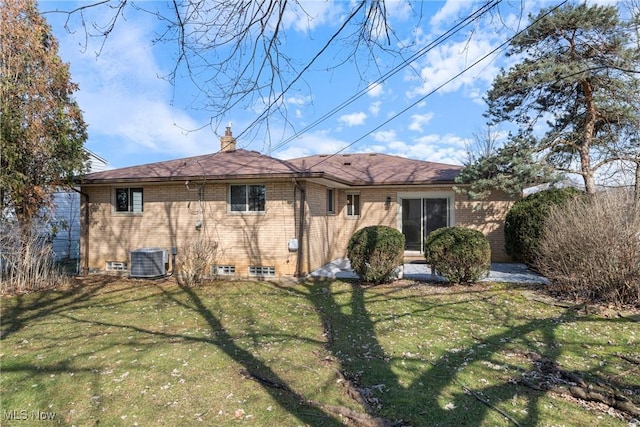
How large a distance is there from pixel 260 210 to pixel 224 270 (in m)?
2.11

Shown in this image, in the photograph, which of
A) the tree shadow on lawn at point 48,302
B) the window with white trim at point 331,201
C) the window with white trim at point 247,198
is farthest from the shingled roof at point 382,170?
the tree shadow on lawn at point 48,302

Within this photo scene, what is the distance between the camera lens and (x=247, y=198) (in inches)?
410

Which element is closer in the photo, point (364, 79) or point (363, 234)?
point (364, 79)

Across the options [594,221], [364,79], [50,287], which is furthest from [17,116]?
[594,221]

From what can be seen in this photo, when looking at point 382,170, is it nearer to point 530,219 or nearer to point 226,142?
point 530,219

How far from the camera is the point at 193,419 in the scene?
332 centimetres

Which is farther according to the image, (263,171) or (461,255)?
(263,171)

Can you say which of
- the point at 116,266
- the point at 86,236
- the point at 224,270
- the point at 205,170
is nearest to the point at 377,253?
the point at 224,270

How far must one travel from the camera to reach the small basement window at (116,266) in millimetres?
11438

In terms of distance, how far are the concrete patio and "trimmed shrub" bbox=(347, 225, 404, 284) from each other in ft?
3.26

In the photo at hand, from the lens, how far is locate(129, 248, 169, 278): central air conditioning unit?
10414mm

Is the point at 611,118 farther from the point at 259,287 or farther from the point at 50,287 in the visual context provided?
the point at 50,287

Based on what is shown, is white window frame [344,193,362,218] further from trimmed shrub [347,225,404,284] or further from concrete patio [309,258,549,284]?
trimmed shrub [347,225,404,284]

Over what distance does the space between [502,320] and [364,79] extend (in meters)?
5.34
